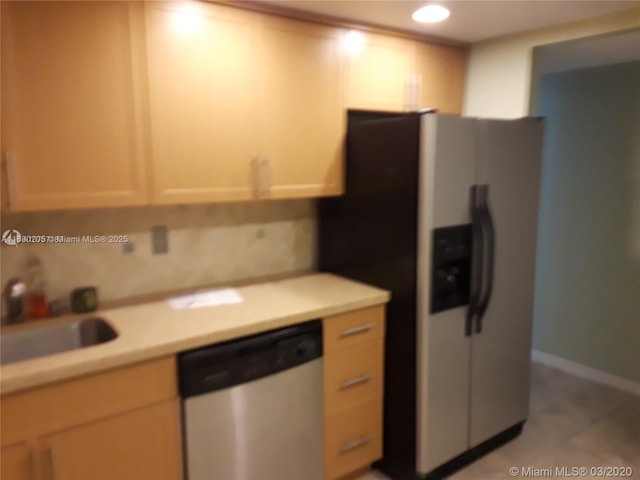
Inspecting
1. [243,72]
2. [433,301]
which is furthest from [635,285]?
[243,72]

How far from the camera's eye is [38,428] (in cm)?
154

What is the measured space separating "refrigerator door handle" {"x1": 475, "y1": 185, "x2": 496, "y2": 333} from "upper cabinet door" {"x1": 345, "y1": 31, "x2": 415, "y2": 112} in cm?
72

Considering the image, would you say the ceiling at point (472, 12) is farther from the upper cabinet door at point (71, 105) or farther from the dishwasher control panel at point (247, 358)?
the dishwasher control panel at point (247, 358)

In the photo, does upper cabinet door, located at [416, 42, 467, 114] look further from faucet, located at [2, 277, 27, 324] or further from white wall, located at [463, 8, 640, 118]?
faucet, located at [2, 277, 27, 324]

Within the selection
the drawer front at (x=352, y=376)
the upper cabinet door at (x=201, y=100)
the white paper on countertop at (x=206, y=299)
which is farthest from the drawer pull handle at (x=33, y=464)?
the drawer front at (x=352, y=376)

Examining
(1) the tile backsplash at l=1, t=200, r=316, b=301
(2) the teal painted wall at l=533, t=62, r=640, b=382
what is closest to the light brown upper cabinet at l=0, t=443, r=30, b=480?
(1) the tile backsplash at l=1, t=200, r=316, b=301

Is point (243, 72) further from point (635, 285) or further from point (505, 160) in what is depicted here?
point (635, 285)

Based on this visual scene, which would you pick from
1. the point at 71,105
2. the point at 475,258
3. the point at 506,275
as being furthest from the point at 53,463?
the point at 506,275

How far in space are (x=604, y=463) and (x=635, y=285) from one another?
3.97ft

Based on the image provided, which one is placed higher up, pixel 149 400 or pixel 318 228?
pixel 318 228

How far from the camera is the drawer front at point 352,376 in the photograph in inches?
87.3

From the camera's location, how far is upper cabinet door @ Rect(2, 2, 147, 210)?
1675 millimetres

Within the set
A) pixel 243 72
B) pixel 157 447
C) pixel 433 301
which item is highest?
pixel 243 72

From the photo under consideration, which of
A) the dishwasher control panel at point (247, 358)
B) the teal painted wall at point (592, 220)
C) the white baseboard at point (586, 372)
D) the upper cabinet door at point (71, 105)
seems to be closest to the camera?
the upper cabinet door at point (71, 105)
